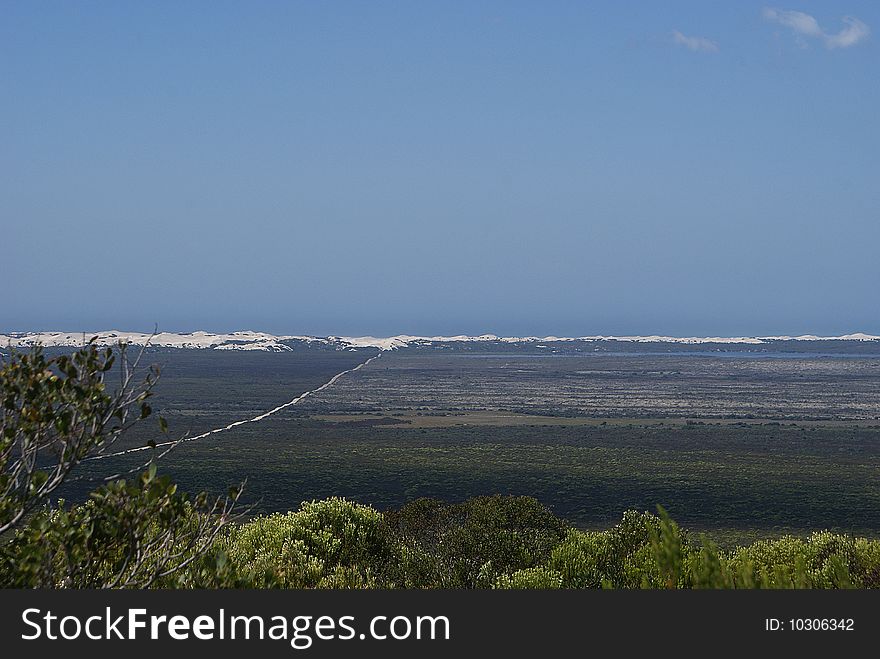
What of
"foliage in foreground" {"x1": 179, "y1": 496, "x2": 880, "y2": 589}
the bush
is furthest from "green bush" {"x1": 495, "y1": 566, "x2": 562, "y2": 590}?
the bush

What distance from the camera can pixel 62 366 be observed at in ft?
31.2

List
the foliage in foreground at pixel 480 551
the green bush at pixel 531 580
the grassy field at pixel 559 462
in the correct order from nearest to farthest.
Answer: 1. the green bush at pixel 531 580
2. the foliage in foreground at pixel 480 551
3. the grassy field at pixel 559 462

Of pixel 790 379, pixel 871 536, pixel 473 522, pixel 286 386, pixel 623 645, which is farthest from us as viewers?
pixel 790 379

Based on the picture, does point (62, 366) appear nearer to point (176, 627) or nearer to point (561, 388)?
point (176, 627)

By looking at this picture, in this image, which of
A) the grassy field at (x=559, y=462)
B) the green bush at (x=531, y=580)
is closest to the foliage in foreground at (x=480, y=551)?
the green bush at (x=531, y=580)

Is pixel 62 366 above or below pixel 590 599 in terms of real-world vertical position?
above

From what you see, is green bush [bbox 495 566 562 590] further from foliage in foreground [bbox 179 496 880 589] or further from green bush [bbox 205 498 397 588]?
green bush [bbox 205 498 397 588]

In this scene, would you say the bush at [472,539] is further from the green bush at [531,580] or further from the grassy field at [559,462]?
the grassy field at [559,462]

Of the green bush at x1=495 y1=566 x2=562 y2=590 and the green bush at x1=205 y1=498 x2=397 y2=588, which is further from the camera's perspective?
the green bush at x1=205 y1=498 x2=397 y2=588

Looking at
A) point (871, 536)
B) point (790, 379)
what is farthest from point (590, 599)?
point (790, 379)

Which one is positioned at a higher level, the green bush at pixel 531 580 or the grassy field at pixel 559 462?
the green bush at pixel 531 580

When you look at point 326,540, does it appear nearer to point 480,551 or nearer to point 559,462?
point 480,551

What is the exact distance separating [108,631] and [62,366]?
357cm

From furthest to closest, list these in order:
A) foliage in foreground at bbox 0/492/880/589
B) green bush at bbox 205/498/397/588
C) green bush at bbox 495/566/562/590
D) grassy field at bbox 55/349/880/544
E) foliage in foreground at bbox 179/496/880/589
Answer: grassy field at bbox 55/349/880/544, green bush at bbox 205/498/397/588, foliage in foreground at bbox 179/496/880/589, green bush at bbox 495/566/562/590, foliage in foreground at bbox 0/492/880/589
